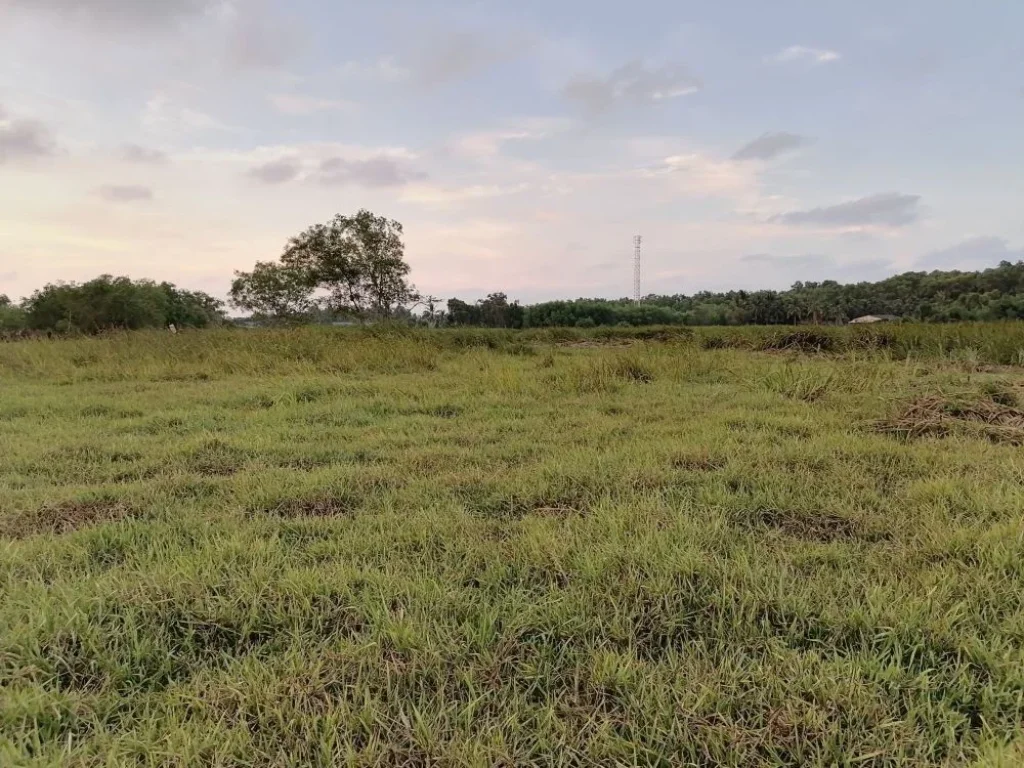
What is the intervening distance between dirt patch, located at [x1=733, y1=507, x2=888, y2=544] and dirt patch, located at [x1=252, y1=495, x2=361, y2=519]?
1.92 meters

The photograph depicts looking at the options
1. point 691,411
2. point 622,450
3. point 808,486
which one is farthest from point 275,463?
point 691,411

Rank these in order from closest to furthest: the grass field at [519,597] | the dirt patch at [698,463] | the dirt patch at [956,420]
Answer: the grass field at [519,597], the dirt patch at [698,463], the dirt patch at [956,420]

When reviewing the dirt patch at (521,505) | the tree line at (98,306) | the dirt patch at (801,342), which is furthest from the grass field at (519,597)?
the tree line at (98,306)

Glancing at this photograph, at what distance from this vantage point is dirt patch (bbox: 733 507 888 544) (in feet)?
8.32

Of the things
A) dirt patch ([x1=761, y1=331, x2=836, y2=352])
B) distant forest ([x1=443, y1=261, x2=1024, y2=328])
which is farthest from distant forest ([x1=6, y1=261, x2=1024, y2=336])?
dirt patch ([x1=761, y1=331, x2=836, y2=352])

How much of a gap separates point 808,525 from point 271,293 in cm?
4227

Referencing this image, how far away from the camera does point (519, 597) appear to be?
2.01 metres

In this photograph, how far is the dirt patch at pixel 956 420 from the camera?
4.36 metres

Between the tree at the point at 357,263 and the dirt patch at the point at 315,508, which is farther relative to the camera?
the tree at the point at 357,263

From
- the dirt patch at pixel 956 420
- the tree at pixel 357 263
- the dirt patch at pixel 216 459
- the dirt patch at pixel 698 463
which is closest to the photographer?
the dirt patch at pixel 698 463

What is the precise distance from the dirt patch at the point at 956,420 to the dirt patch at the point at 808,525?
2.17 metres

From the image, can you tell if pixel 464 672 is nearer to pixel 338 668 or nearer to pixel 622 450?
pixel 338 668

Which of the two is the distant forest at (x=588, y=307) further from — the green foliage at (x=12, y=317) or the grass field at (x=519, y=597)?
the grass field at (x=519, y=597)

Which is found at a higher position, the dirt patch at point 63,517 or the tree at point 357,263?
the tree at point 357,263
